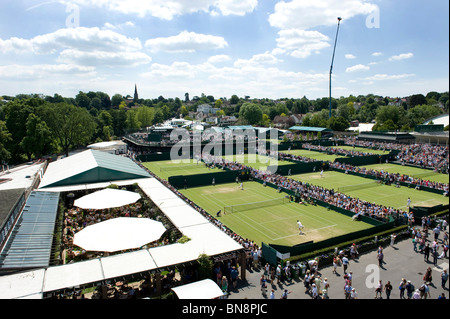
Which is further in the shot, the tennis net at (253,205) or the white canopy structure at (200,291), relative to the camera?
the tennis net at (253,205)

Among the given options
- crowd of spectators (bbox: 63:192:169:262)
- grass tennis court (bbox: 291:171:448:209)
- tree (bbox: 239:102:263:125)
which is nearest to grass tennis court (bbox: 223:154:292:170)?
grass tennis court (bbox: 291:171:448:209)

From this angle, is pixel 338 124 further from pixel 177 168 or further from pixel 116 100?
pixel 116 100

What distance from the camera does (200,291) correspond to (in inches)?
501

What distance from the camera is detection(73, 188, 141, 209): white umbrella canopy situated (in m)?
19.6

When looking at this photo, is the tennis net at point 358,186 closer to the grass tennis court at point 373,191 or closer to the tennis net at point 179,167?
the grass tennis court at point 373,191

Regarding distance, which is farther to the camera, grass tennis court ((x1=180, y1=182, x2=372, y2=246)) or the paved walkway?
grass tennis court ((x1=180, y1=182, x2=372, y2=246))

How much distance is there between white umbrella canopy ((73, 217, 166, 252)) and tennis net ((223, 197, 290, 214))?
37.4ft

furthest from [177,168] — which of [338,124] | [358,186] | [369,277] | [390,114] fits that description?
[390,114]

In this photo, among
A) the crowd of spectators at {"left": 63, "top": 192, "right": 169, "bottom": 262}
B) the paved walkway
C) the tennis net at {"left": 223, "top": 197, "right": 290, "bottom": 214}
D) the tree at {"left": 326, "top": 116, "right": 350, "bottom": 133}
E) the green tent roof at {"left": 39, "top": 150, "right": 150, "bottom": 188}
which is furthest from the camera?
the tree at {"left": 326, "top": 116, "right": 350, "bottom": 133}

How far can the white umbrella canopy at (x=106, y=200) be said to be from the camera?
19.6m

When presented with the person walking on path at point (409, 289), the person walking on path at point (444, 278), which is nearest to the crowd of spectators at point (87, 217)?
the person walking on path at point (409, 289)

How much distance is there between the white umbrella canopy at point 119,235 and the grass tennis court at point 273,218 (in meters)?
8.17

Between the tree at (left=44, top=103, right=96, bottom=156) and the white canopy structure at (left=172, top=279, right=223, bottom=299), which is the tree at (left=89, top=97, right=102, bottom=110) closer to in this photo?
the tree at (left=44, top=103, right=96, bottom=156)
